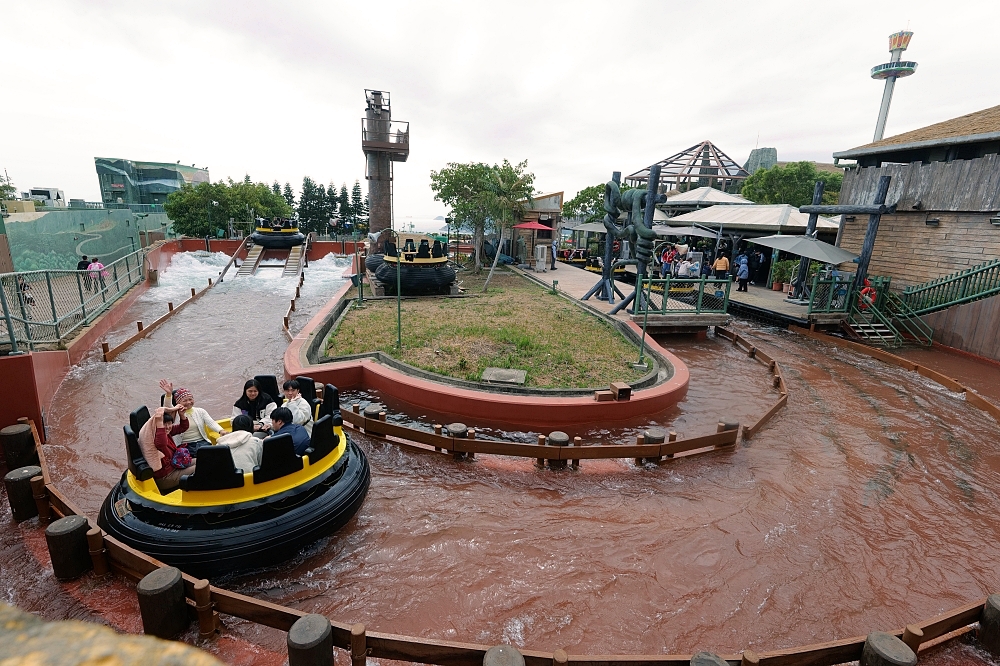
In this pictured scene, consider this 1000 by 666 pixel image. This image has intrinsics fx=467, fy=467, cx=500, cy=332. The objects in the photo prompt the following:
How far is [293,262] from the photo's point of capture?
2353cm

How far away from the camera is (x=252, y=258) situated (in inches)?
935

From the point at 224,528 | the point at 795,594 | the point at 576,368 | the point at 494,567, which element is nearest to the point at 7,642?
the point at 224,528

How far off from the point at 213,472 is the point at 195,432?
806 mm

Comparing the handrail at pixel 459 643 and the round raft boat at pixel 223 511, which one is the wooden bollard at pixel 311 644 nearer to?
the handrail at pixel 459 643

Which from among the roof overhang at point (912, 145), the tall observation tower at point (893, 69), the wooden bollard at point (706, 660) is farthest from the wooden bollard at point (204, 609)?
the tall observation tower at point (893, 69)

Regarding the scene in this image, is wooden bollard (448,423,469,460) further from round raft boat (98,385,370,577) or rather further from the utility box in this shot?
the utility box

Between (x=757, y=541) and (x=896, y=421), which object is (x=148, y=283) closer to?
(x=757, y=541)

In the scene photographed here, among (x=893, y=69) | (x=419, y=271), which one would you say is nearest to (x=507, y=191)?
(x=419, y=271)

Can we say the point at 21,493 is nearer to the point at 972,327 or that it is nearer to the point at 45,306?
the point at 45,306

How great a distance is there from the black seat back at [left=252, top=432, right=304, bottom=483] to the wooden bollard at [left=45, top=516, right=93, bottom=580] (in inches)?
55.9

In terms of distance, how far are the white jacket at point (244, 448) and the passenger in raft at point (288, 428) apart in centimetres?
23

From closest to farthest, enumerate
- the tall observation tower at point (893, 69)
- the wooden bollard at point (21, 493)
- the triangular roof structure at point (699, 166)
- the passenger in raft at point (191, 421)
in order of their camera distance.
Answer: the passenger in raft at point (191, 421) < the wooden bollard at point (21, 493) < the triangular roof structure at point (699, 166) < the tall observation tower at point (893, 69)

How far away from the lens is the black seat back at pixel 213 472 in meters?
4.11

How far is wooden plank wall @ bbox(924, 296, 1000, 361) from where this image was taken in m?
11.6
